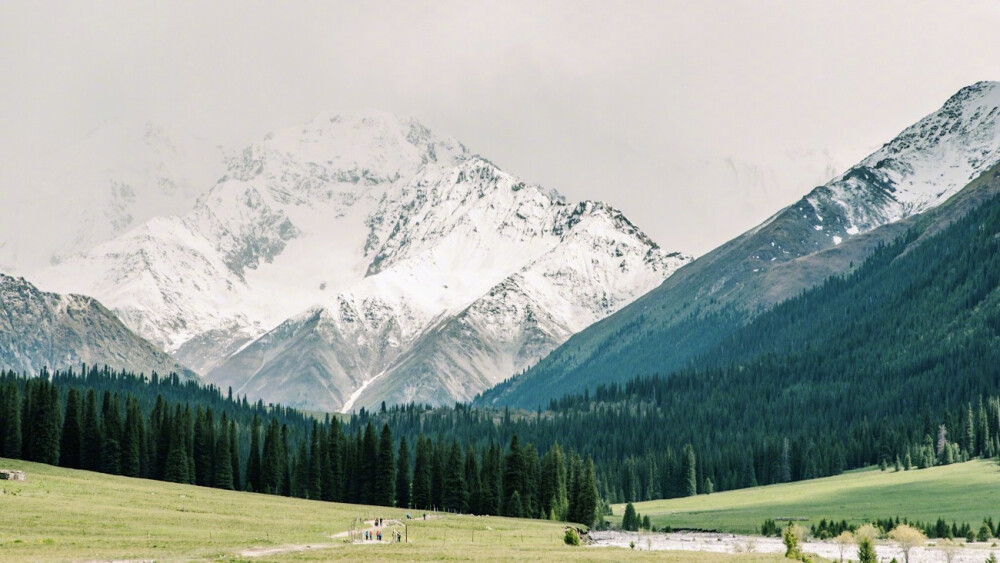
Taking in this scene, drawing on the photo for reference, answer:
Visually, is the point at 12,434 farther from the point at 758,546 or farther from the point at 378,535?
the point at 758,546

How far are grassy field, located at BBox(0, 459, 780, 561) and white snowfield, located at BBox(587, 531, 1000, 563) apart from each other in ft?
52.3

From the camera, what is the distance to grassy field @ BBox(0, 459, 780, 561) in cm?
9900

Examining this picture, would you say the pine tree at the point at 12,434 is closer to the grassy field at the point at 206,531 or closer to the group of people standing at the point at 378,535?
the grassy field at the point at 206,531

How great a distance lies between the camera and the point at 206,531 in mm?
116375

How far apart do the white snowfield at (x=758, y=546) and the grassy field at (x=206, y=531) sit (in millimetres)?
15942

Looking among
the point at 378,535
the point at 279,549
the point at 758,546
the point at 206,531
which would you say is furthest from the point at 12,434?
the point at 758,546

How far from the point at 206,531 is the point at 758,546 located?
79.8m

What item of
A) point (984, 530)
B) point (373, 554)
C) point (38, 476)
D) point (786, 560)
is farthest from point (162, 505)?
point (984, 530)

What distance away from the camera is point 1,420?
198125 millimetres

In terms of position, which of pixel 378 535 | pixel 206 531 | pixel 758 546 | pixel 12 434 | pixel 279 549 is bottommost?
pixel 758 546

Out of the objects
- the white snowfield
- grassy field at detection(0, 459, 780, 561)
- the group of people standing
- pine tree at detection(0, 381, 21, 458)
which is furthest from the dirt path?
pine tree at detection(0, 381, 21, 458)

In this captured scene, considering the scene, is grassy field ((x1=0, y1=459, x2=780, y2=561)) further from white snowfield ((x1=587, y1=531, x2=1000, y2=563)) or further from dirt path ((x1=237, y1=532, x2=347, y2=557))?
white snowfield ((x1=587, y1=531, x2=1000, y2=563))

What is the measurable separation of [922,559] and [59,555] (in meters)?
99.5

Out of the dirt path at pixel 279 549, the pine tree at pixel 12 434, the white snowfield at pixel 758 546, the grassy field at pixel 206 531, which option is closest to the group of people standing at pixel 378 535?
the grassy field at pixel 206 531
